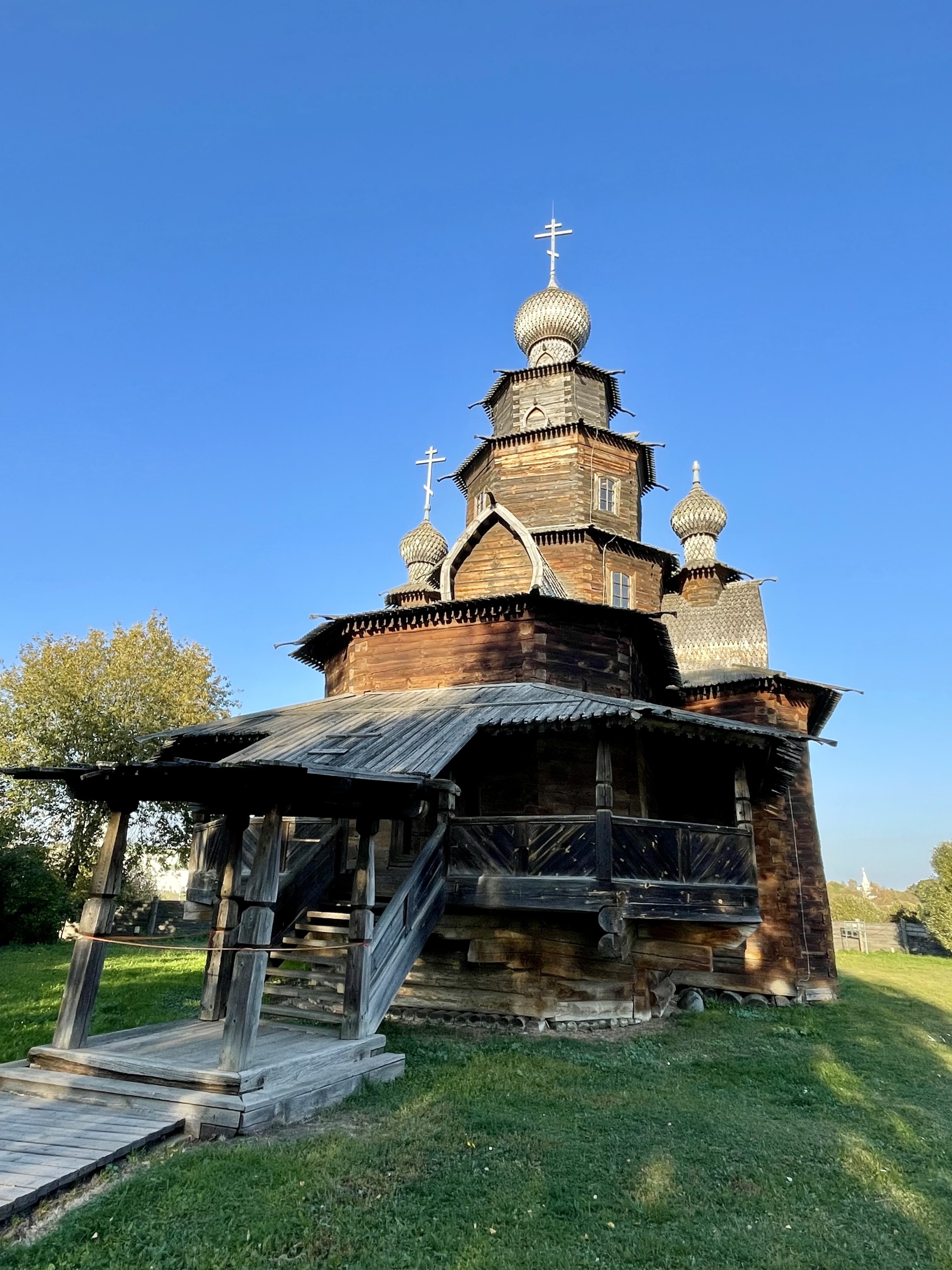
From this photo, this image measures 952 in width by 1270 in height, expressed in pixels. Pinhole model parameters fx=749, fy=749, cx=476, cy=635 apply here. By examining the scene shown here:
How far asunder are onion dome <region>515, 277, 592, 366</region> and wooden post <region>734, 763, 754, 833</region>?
12.7m

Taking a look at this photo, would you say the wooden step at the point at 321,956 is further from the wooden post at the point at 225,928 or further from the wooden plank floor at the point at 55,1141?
the wooden plank floor at the point at 55,1141

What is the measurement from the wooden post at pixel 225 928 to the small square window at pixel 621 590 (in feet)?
32.3

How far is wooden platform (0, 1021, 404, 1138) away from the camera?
5.86 metres

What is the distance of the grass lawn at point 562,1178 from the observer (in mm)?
4434

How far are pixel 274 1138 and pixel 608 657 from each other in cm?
922

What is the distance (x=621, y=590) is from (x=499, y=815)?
694cm

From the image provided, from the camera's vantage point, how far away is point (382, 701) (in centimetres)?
1302

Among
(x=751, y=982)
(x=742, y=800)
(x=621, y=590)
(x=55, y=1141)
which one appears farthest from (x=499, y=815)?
(x=751, y=982)

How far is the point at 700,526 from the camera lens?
23.7 metres

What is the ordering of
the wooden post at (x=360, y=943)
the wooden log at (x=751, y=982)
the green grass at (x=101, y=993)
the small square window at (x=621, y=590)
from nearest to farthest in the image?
the wooden post at (x=360, y=943), the green grass at (x=101, y=993), the wooden log at (x=751, y=982), the small square window at (x=621, y=590)

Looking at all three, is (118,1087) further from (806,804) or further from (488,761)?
(806,804)

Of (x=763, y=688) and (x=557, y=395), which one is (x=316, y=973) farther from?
(x=557, y=395)

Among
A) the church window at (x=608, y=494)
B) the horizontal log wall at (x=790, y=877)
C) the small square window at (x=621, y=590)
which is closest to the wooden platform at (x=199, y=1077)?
the horizontal log wall at (x=790, y=877)

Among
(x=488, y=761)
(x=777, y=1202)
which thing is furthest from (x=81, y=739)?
(x=777, y=1202)
